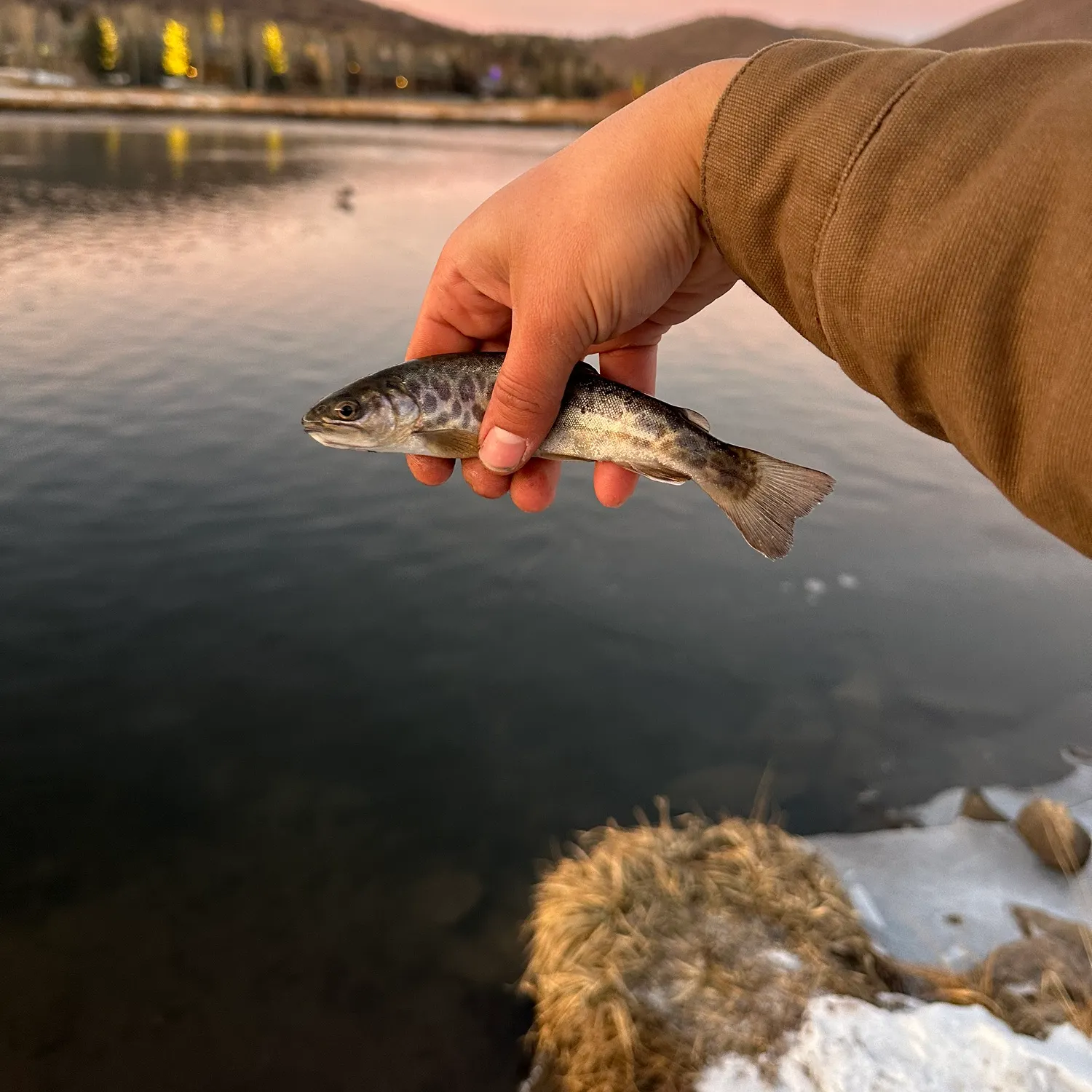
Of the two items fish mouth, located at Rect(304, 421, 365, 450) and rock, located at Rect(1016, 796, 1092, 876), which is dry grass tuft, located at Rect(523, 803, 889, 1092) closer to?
rock, located at Rect(1016, 796, 1092, 876)

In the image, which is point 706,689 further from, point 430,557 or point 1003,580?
point 1003,580

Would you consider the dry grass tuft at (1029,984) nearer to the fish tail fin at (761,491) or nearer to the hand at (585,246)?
the fish tail fin at (761,491)

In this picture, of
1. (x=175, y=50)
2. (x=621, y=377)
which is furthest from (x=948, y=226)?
(x=175, y=50)

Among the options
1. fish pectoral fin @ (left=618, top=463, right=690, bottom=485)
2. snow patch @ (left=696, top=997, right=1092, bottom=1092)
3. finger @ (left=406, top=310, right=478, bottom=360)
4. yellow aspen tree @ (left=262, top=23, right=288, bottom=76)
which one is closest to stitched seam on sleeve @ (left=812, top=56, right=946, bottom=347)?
fish pectoral fin @ (left=618, top=463, right=690, bottom=485)

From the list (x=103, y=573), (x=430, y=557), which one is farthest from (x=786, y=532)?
(x=103, y=573)

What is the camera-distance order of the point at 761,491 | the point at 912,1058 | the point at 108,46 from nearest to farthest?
the point at 761,491, the point at 912,1058, the point at 108,46

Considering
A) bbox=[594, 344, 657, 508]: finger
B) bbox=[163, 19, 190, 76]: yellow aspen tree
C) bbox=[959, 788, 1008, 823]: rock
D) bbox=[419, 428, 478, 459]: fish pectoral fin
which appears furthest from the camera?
bbox=[163, 19, 190, 76]: yellow aspen tree

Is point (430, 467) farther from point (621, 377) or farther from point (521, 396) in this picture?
point (621, 377)
